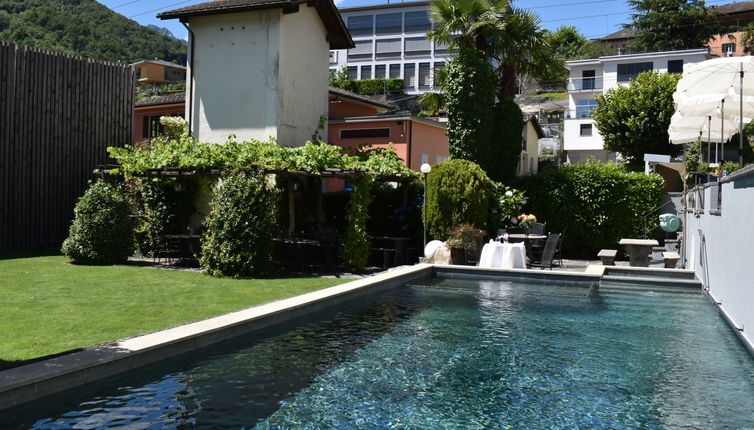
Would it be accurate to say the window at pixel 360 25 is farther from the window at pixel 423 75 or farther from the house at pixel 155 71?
the house at pixel 155 71

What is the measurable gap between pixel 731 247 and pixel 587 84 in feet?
155

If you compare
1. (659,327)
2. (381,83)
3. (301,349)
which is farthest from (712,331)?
(381,83)

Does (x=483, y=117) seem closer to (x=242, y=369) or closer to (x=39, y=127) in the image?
(x=39, y=127)

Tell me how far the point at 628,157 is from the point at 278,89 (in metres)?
28.4

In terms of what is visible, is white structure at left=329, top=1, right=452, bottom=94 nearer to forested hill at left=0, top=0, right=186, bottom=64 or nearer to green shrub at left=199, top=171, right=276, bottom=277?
forested hill at left=0, top=0, right=186, bottom=64

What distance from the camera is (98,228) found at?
14211 millimetres

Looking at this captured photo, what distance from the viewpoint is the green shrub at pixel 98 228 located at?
14094 mm

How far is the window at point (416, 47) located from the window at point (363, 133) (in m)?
42.6

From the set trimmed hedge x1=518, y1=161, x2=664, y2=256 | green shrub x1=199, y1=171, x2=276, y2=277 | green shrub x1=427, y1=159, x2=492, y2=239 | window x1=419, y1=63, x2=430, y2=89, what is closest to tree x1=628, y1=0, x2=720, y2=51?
window x1=419, y1=63, x2=430, y2=89

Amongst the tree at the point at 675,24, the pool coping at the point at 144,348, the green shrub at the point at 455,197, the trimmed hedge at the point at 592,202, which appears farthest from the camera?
the tree at the point at 675,24

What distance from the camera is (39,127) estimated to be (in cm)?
1645

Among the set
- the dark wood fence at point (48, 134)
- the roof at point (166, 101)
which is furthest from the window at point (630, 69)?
the dark wood fence at point (48, 134)

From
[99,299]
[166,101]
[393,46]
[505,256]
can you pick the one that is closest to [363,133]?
[166,101]

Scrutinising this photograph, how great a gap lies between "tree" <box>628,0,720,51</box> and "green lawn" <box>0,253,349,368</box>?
52947 mm
